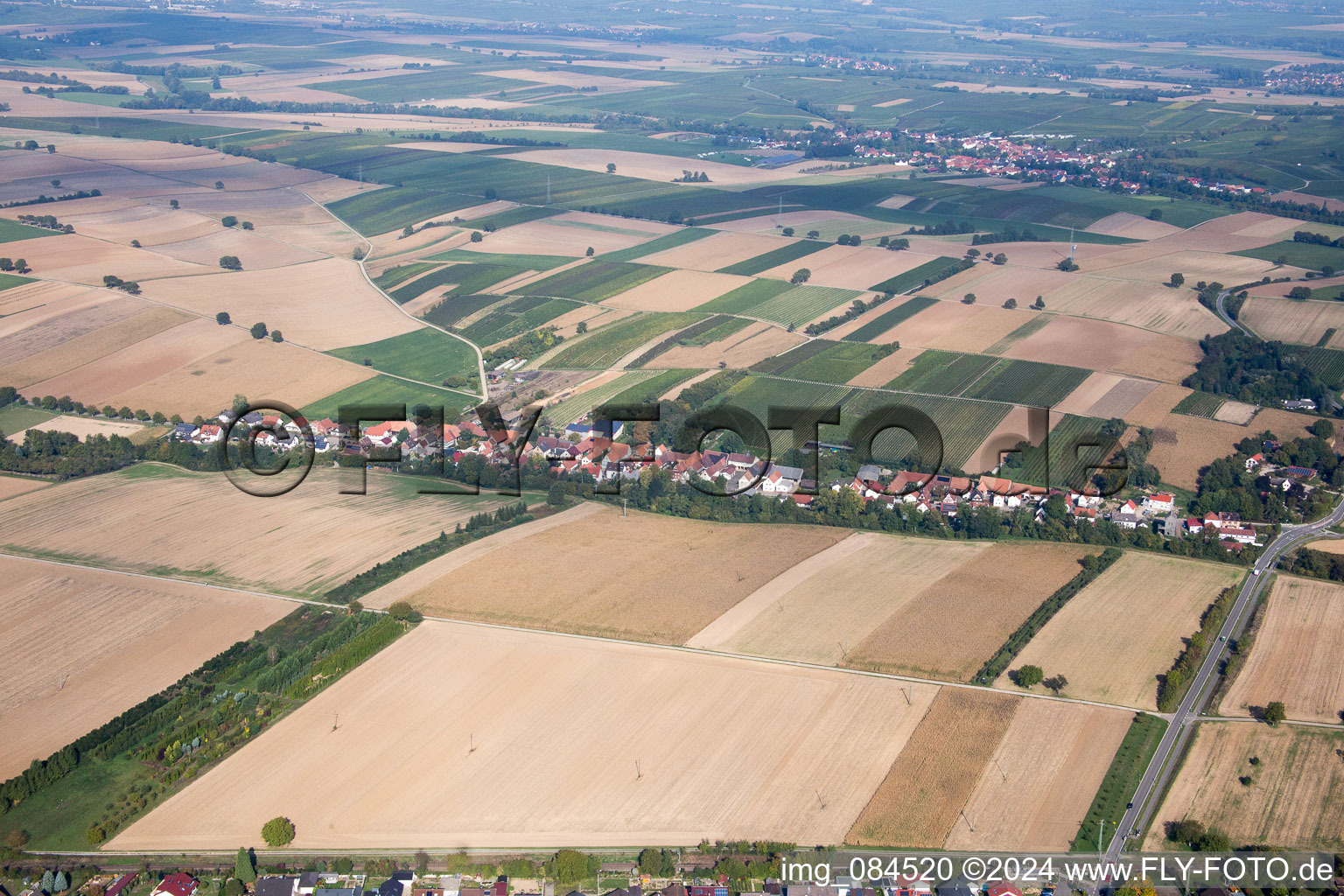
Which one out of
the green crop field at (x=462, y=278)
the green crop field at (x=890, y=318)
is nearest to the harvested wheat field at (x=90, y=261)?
the green crop field at (x=462, y=278)

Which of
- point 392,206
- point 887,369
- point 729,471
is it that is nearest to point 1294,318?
point 887,369

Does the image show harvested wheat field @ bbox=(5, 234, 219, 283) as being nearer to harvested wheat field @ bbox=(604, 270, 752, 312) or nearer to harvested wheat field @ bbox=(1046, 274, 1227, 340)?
harvested wheat field @ bbox=(604, 270, 752, 312)

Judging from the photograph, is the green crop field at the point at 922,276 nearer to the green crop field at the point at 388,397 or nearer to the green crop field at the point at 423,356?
the green crop field at the point at 423,356

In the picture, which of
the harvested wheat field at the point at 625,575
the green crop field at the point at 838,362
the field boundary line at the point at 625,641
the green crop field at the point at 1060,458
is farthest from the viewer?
the green crop field at the point at 838,362

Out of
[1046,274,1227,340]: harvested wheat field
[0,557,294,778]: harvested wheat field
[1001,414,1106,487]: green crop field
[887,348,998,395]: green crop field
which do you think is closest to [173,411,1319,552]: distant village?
[1001,414,1106,487]: green crop field

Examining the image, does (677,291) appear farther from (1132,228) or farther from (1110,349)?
(1132,228)

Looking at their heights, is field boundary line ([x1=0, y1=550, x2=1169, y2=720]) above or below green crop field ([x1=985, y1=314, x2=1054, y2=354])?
below
